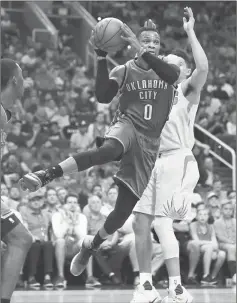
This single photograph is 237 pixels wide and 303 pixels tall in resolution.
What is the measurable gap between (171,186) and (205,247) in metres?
5.06

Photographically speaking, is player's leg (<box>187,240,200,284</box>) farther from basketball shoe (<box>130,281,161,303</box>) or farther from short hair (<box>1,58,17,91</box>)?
short hair (<box>1,58,17,91</box>)

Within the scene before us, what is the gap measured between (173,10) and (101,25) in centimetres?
1648

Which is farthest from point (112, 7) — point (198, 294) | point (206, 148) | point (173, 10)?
point (198, 294)

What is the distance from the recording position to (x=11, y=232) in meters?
6.58

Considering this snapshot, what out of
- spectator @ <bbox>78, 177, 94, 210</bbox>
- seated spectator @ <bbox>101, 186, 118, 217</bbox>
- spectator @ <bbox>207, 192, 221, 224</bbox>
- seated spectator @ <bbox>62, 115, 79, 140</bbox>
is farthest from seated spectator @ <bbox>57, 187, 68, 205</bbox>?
seated spectator @ <bbox>62, 115, 79, 140</bbox>

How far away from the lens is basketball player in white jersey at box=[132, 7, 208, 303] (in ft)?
26.0

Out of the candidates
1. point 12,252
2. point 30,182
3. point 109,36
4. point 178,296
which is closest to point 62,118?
point 178,296

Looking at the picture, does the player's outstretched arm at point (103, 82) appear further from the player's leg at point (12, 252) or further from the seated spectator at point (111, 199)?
the seated spectator at point (111, 199)

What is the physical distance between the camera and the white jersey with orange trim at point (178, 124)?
8.22 m

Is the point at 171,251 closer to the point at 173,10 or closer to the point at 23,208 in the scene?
the point at 23,208

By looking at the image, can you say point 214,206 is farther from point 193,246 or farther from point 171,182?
point 171,182

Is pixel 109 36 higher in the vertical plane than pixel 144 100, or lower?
higher

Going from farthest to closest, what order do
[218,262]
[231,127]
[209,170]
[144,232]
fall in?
[231,127] < [209,170] < [218,262] < [144,232]

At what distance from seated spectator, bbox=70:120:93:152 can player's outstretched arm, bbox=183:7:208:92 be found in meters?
8.80
